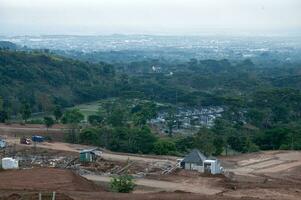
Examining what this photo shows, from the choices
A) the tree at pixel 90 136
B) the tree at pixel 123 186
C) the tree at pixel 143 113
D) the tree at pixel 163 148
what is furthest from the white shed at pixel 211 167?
the tree at pixel 143 113

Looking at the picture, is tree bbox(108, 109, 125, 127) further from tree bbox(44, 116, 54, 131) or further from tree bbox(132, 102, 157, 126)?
tree bbox(44, 116, 54, 131)

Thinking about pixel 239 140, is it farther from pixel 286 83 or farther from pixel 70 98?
pixel 286 83

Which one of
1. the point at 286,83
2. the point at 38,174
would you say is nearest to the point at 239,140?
the point at 38,174

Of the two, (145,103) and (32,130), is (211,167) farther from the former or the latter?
(145,103)

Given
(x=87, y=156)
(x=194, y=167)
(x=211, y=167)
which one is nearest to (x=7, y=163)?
(x=87, y=156)

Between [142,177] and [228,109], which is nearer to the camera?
[142,177]

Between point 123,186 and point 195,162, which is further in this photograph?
point 195,162

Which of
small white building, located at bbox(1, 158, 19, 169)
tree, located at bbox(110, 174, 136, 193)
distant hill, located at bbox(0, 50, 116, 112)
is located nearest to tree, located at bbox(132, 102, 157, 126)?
distant hill, located at bbox(0, 50, 116, 112)
